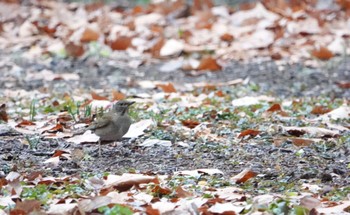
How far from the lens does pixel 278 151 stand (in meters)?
5.31

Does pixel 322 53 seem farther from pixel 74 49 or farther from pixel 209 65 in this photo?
pixel 74 49

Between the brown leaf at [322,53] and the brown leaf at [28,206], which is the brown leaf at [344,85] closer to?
the brown leaf at [322,53]

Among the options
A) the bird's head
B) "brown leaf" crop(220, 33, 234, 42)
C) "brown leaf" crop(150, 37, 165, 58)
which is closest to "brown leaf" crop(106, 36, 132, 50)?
"brown leaf" crop(150, 37, 165, 58)

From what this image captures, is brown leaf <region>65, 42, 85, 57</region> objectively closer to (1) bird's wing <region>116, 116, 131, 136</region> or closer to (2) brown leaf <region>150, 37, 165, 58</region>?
(2) brown leaf <region>150, 37, 165, 58</region>

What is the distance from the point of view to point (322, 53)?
9.60 m

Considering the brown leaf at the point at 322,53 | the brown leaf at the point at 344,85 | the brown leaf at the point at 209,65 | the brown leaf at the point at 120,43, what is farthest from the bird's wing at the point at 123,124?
the brown leaf at the point at 120,43

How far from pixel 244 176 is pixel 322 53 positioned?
5347 mm

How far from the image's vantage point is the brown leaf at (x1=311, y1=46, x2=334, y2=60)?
31.5 feet

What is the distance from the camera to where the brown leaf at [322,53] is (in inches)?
378

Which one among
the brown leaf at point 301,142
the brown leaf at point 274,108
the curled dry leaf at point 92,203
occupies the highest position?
the curled dry leaf at point 92,203

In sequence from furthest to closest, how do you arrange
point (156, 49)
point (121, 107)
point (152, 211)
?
point (156, 49)
point (121, 107)
point (152, 211)

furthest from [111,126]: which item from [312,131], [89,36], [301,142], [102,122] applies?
[89,36]

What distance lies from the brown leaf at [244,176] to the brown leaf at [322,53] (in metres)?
5.24

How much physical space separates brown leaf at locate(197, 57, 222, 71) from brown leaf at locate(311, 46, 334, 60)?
1.10 m
